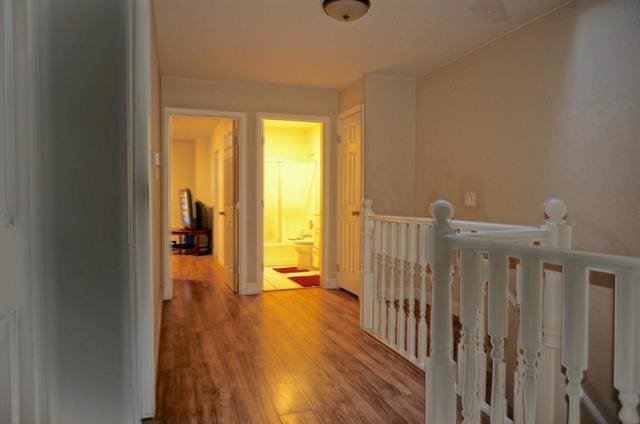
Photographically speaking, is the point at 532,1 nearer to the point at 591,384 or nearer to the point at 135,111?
the point at 591,384

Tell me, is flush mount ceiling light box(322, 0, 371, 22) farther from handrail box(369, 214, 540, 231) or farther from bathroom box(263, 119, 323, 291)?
bathroom box(263, 119, 323, 291)

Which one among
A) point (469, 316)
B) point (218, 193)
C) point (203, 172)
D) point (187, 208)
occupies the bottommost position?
point (469, 316)

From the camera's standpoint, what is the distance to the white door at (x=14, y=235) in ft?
2.18

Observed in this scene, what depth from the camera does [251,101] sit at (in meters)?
4.92

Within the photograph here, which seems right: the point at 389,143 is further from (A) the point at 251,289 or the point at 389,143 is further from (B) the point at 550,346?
(B) the point at 550,346

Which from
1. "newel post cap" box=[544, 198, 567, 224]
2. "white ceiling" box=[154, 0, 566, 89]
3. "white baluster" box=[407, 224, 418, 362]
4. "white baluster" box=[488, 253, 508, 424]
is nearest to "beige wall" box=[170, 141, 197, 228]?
"white ceiling" box=[154, 0, 566, 89]

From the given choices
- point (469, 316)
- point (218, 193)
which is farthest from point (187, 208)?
point (469, 316)

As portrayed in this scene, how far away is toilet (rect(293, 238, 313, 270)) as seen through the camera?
21.6 feet

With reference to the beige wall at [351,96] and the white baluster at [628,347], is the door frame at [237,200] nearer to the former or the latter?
the beige wall at [351,96]

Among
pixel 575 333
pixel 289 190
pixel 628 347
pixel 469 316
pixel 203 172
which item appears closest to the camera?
pixel 628 347

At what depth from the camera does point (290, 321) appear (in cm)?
386

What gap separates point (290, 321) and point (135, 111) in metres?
3.19

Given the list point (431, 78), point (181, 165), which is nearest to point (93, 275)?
point (431, 78)

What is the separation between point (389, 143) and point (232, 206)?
6.45 ft
